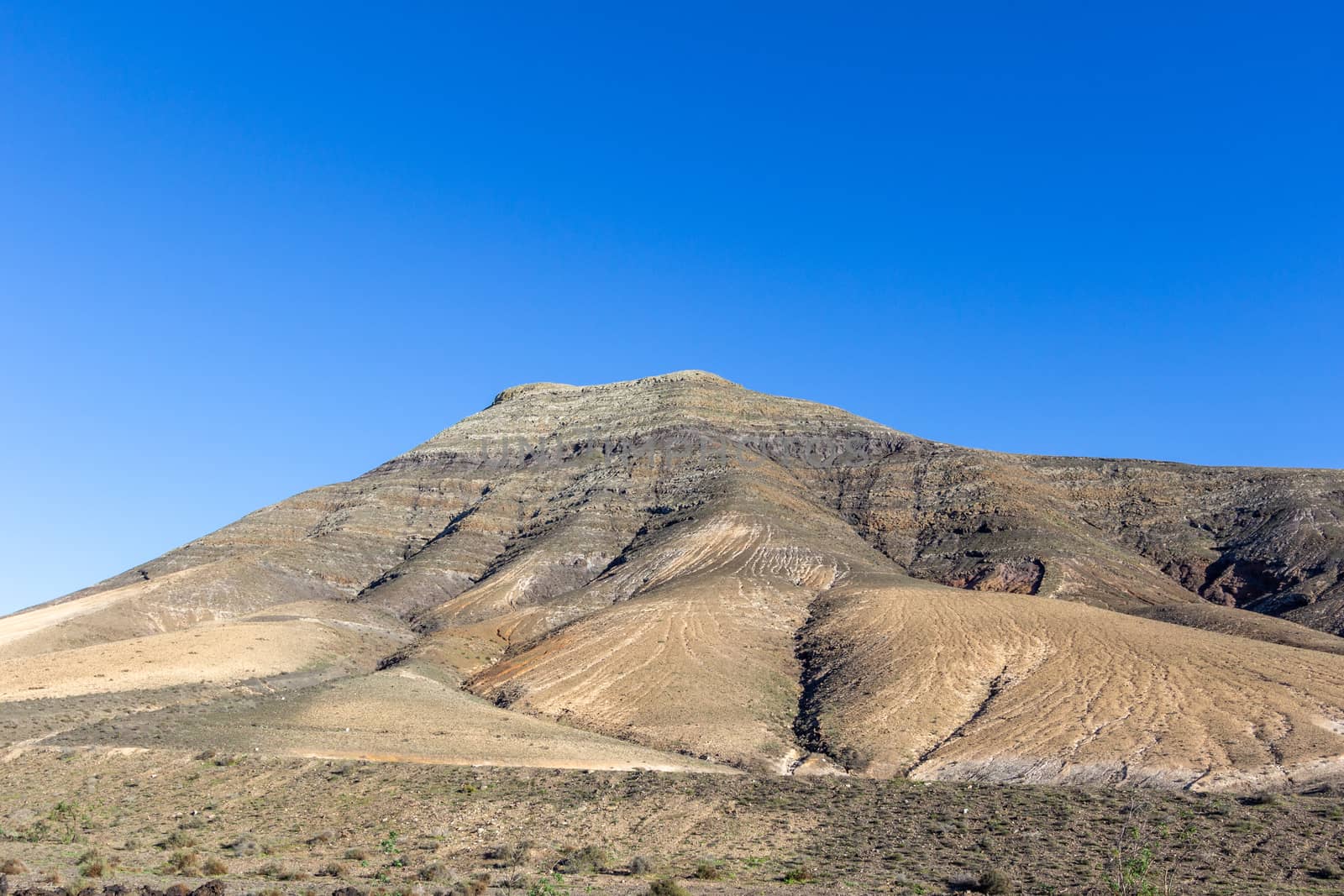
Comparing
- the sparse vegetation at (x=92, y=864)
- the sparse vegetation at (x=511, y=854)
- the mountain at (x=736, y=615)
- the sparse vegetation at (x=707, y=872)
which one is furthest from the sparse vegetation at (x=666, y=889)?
the mountain at (x=736, y=615)

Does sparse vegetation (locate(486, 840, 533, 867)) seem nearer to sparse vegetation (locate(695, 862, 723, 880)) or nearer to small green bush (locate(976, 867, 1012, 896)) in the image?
sparse vegetation (locate(695, 862, 723, 880))

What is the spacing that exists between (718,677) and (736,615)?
11.0 metres

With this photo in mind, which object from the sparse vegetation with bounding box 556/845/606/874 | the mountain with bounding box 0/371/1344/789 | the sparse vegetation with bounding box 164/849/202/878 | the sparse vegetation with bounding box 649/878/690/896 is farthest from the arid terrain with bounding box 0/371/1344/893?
the sparse vegetation with bounding box 649/878/690/896

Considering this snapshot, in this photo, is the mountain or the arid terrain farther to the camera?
the mountain

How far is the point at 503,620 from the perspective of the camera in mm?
72438

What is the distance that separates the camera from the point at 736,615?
63562 mm

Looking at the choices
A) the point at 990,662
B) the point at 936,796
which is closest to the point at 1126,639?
the point at 990,662

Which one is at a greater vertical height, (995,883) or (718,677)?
(718,677)

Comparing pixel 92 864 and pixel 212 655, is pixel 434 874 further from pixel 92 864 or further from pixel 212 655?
pixel 212 655

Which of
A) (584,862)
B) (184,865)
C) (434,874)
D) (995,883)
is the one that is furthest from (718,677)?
(184,865)

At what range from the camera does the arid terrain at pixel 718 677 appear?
27344 mm

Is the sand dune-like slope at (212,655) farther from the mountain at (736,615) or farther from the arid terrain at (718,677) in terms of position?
the arid terrain at (718,677)

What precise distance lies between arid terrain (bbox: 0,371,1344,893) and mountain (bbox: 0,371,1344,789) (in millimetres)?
316

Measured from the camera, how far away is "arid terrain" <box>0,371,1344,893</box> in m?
27.3
